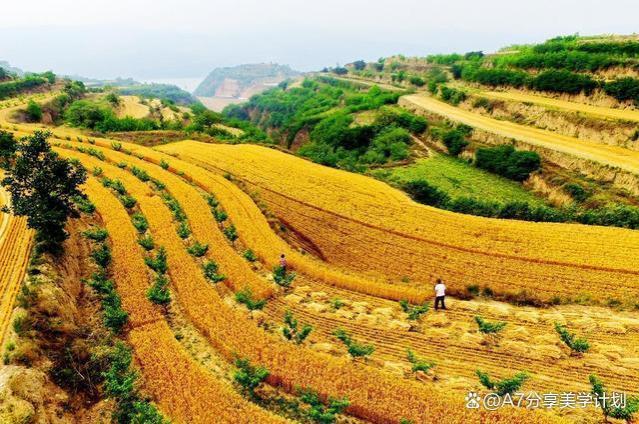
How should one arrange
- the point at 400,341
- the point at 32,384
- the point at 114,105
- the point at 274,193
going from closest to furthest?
1. the point at 32,384
2. the point at 400,341
3. the point at 274,193
4. the point at 114,105

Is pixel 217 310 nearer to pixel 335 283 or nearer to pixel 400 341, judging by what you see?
pixel 335 283

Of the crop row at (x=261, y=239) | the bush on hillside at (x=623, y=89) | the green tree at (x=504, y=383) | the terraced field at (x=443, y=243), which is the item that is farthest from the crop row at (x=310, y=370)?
the bush on hillside at (x=623, y=89)

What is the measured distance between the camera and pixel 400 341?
15.9 m

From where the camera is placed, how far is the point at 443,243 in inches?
866

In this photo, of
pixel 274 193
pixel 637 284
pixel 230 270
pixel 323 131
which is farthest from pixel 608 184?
pixel 323 131

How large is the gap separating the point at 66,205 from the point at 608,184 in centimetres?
3636

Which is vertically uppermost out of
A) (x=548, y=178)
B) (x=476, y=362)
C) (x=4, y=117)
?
(x=4, y=117)

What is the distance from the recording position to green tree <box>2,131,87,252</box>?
16.7 meters

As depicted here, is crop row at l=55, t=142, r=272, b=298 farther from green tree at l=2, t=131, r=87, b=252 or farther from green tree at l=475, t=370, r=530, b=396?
green tree at l=475, t=370, r=530, b=396

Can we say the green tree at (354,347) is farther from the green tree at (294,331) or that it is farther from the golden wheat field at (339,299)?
the green tree at (294,331)

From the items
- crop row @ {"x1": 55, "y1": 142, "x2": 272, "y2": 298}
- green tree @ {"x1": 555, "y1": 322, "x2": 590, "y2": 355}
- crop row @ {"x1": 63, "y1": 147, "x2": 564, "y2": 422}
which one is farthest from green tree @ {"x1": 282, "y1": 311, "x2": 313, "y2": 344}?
green tree @ {"x1": 555, "y1": 322, "x2": 590, "y2": 355}

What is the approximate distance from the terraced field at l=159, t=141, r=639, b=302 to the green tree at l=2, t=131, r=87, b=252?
12.8 meters

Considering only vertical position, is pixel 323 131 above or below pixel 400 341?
above

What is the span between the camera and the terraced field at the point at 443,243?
18.9 meters
